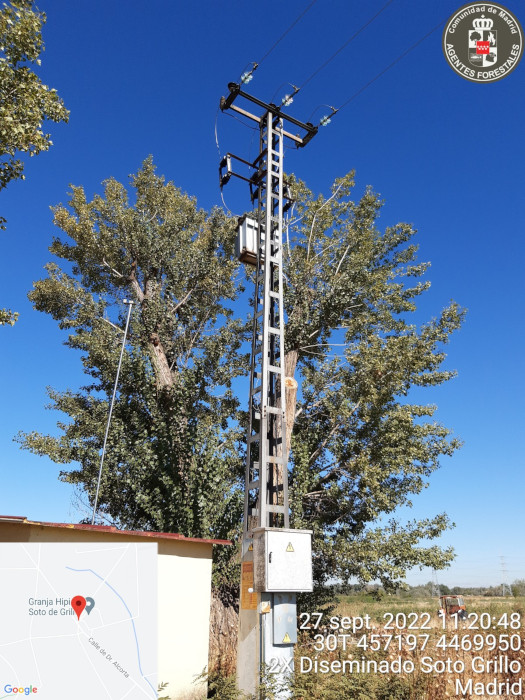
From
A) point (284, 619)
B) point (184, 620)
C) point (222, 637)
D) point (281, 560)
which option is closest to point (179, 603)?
point (184, 620)

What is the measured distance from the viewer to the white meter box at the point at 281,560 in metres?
6.45

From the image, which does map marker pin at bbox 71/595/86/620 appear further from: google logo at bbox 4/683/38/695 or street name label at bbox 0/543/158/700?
google logo at bbox 4/683/38/695

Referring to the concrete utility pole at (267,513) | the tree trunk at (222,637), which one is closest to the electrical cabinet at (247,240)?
the concrete utility pole at (267,513)

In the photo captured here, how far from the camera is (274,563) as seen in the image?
6.51 meters

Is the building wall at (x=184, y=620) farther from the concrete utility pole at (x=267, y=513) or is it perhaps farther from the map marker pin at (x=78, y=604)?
the map marker pin at (x=78, y=604)

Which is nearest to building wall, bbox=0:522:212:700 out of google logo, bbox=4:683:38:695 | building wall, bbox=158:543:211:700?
building wall, bbox=158:543:211:700

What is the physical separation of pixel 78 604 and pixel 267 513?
306 cm

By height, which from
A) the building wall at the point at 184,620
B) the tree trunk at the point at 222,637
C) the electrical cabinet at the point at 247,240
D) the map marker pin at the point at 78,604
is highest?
the electrical cabinet at the point at 247,240

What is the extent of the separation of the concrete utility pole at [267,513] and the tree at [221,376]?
11.4 feet

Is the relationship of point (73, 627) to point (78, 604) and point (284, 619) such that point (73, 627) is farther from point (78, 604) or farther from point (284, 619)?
point (284, 619)

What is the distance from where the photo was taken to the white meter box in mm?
6445

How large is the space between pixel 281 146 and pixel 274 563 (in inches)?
310

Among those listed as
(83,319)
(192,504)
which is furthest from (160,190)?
(192,504)

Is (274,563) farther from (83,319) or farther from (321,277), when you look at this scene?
(83,319)
